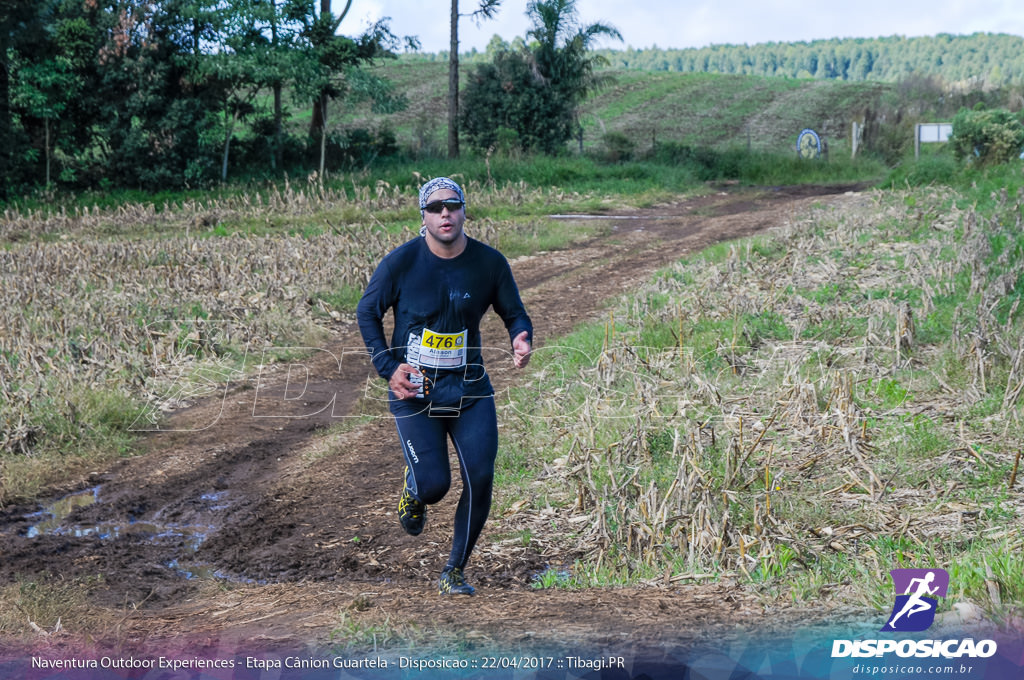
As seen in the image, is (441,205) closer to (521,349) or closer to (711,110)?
(521,349)

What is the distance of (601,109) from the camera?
62.2 m

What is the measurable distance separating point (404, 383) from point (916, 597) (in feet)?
8.57

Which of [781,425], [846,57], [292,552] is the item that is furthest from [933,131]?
[846,57]

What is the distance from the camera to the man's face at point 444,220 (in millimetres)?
5066

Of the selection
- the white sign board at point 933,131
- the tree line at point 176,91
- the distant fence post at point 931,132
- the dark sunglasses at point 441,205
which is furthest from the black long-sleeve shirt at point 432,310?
the white sign board at point 933,131

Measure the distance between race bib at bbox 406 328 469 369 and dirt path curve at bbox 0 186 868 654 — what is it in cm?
121

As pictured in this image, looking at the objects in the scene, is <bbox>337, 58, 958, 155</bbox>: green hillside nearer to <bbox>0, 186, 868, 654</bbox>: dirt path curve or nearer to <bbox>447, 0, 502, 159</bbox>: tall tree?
<bbox>447, 0, 502, 159</bbox>: tall tree

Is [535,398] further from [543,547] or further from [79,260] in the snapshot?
[79,260]

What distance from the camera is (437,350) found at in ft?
17.0

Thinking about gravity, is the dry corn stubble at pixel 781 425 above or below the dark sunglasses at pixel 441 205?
below

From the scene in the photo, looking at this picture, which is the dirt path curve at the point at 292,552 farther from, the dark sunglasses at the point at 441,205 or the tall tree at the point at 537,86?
the tall tree at the point at 537,86

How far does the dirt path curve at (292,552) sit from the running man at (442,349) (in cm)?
59

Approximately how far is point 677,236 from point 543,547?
14.9 metres

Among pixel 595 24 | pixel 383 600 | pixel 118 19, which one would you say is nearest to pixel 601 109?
pixel 595 24
